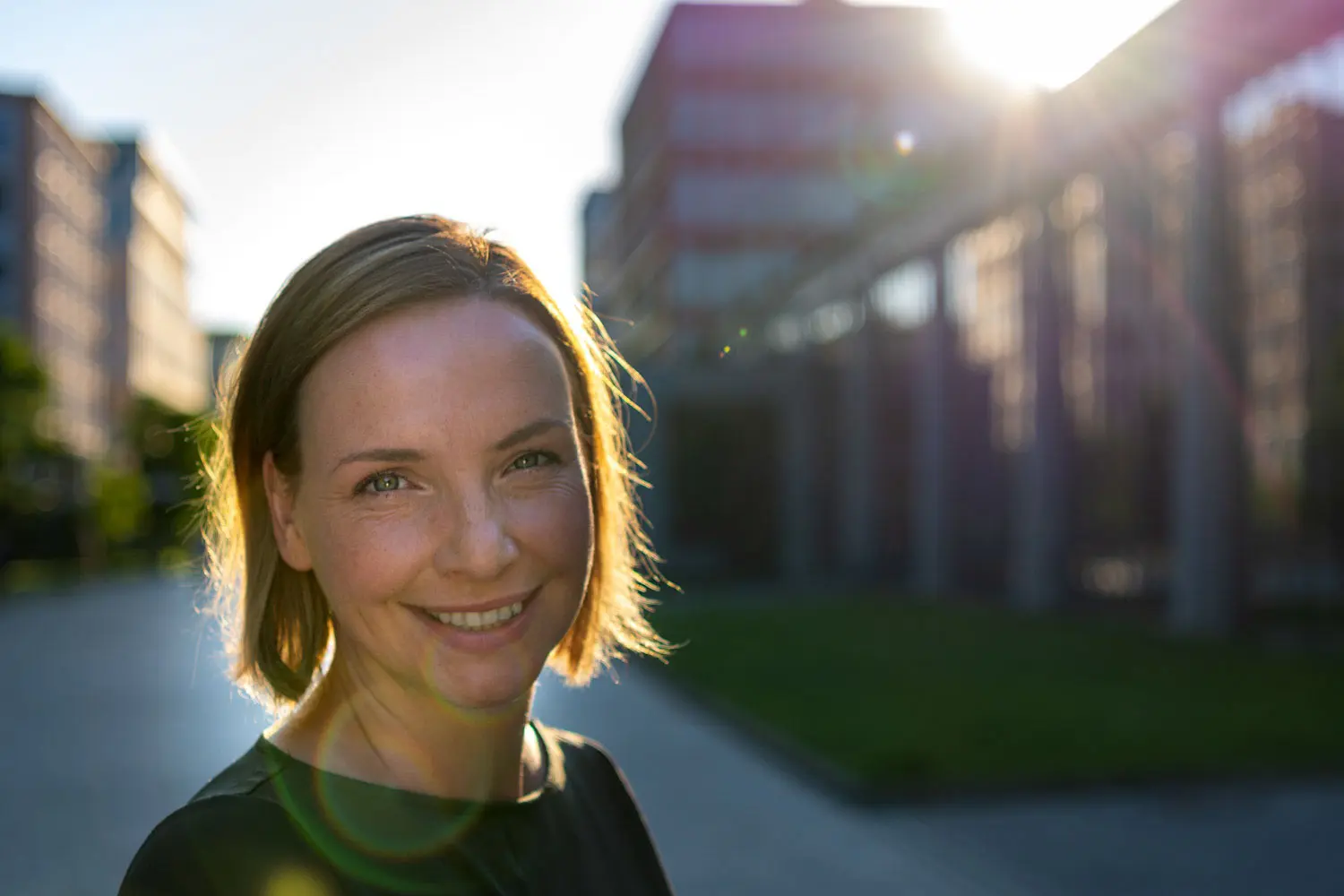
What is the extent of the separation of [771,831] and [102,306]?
84.3 m

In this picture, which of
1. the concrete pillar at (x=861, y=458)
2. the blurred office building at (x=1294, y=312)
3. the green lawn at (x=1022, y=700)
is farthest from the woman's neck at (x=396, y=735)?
the concrete pillar at (x=861, y=458)

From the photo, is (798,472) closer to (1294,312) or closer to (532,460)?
(532,460)

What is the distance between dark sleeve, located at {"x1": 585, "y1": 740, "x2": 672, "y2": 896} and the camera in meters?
2.04

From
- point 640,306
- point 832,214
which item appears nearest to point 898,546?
point 832,214

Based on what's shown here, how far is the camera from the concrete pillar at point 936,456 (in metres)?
25.8

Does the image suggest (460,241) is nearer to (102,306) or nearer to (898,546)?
(898,546)

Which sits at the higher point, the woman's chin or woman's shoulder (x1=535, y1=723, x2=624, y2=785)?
the woman's chin

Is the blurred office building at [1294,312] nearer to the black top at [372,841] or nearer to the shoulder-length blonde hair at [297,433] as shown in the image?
the shoulder-length blonde hair at [297,433]

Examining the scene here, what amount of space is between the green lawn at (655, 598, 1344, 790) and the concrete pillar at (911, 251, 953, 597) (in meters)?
6.95

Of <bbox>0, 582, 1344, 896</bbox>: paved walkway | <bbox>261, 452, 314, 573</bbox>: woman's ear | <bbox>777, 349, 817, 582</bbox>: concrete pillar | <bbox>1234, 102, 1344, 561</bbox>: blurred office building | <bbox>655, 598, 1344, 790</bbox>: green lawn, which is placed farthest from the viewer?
<bbox>777, 349, 817, 582</bbox>: concrete pillar

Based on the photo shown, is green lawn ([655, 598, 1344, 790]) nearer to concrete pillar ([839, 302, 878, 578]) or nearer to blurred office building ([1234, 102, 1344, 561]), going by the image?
blurred office building ([1234, 102, 1344, 561])

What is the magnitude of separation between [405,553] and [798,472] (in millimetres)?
32791

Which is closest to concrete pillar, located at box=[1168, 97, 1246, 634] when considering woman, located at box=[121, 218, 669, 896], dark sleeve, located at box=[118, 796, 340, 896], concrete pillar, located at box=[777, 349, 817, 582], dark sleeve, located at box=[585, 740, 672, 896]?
dark sleeve, located at box=[585, 740, 672, 896]

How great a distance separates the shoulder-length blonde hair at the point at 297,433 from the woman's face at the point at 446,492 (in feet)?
0.11
